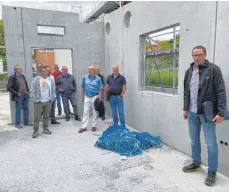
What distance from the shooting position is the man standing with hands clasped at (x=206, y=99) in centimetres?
242

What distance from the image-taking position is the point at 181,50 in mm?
3447

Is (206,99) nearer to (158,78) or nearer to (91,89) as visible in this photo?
(158,78)

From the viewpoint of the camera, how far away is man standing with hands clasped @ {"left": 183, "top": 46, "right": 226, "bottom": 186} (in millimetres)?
2416

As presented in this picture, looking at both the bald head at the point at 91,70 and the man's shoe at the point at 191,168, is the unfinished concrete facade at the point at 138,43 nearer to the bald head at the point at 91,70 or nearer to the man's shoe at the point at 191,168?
the man's shoe at the point at 191,168

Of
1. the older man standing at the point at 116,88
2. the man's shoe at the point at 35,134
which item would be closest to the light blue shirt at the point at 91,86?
the older man standing at the point at 116,88

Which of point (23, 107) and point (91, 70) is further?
point (23, 107)

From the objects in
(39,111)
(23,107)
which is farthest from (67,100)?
(39,111)

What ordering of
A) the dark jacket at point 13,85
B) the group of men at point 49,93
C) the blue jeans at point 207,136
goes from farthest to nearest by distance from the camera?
the dark jacket at point 13,85 → the group of men at point 49,93 → the blue jeans at point 207,136

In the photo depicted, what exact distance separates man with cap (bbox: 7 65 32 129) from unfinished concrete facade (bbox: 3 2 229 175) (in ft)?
1.60

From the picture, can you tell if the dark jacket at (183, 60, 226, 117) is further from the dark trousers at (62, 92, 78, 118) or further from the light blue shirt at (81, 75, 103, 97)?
the dark trousers at (62, 92, 78, 118)

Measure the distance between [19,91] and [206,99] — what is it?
4313 millimetres

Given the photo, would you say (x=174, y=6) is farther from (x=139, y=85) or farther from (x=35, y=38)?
(x=35, y=38)

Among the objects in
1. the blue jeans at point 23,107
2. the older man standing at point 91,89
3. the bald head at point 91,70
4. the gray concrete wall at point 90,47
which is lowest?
the blue jeans at point 23,107

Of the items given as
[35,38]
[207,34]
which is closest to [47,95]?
[35,38]
